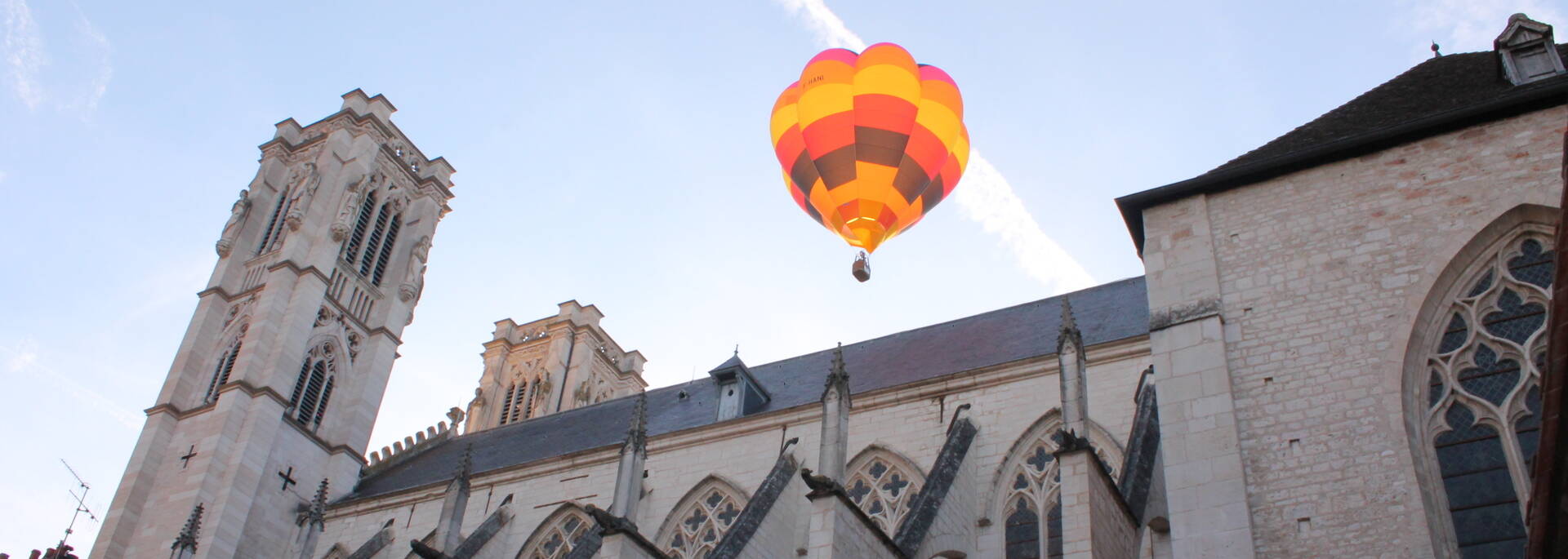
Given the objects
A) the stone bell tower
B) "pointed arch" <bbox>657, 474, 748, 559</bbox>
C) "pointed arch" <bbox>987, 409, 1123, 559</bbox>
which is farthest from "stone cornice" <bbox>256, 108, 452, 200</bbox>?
"pointed arch" <bbox>987, 409, 1123, 559</bbox>

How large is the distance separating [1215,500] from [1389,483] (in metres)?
1.08

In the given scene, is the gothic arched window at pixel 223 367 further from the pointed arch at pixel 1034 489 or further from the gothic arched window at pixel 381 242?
the pointed arch at pixel 1034 489

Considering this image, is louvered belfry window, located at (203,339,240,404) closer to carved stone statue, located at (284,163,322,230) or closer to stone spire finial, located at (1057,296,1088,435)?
carved stone statue, located at (284,163,322,230)

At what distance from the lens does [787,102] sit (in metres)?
15.6

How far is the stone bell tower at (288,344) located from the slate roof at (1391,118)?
1272cm

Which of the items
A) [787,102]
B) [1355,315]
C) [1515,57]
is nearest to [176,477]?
[787,102]

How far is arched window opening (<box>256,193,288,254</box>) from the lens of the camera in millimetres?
23828

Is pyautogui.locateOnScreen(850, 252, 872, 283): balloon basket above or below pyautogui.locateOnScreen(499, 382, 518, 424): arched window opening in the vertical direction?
below

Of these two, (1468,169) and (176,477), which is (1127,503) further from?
(176,477)

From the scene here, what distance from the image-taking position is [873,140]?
14.6 meters

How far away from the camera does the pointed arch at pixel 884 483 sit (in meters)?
14.4

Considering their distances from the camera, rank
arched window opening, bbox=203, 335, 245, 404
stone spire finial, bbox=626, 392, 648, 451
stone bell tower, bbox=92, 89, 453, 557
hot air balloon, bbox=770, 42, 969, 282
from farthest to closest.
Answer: arched window opening, bbox=203, 335, 245, 404
stone bell tower, bbox=92, 89, 453, 557
hot air balloon, bbox=770, 42, 969, 282
stone spire finial, bbox=626, 392, 648, 451

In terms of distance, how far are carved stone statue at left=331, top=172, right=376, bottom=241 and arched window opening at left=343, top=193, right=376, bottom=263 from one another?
9.6 inches

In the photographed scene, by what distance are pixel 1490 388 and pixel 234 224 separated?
2186 cm
